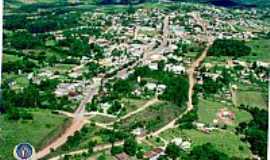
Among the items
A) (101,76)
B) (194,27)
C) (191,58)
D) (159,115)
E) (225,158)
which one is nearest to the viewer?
(225,158)

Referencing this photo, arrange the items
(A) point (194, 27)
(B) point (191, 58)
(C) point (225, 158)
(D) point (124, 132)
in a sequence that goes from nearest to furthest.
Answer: (C) point (225, 158) → (D) point (124, 132) → (B) point (191, 58) → (A) point (194, 27)

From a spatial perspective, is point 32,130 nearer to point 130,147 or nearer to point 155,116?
point 130,147

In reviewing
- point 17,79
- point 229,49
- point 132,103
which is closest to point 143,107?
point 132,103

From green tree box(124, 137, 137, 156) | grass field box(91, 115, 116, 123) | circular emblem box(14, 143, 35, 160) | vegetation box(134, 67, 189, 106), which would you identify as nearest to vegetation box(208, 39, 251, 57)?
vegetation box(134, 67, 189, 106)

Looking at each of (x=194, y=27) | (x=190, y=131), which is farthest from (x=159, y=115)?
(x=194, y=27)

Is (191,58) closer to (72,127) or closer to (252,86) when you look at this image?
(252,86)

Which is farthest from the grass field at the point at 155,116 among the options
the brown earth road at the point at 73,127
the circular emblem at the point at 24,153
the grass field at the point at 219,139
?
the circular emblem at the point at 24,153

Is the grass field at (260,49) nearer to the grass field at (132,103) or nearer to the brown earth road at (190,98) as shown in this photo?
the brown earth road at (190,98)

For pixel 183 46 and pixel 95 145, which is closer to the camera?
pixel 95 145
